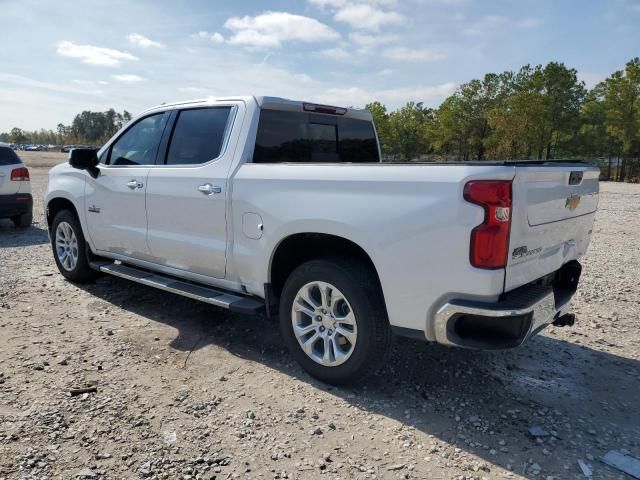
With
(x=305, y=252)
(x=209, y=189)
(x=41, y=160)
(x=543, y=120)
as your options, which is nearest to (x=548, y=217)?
(x=305, y=252)

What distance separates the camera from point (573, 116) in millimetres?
40438

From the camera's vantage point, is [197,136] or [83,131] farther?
[83,131]

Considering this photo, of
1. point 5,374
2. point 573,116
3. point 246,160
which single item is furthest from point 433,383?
point 573,116

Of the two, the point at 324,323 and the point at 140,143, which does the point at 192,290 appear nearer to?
the point at 324,323

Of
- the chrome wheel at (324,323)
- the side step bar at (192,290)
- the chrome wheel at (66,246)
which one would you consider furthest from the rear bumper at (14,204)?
the chrome wheel at (324,323)

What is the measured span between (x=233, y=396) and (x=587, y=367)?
2697mm

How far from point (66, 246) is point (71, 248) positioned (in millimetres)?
112

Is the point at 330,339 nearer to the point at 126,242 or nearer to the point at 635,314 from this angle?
the point at 126,242

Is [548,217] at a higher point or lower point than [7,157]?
lower

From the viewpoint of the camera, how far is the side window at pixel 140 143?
4.70 m

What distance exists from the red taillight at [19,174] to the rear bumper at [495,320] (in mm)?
9317

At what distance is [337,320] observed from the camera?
3381 millimetres

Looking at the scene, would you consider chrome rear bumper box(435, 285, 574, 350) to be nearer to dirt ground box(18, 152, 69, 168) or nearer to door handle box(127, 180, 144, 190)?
door handle box(127, 180, 144, 190)

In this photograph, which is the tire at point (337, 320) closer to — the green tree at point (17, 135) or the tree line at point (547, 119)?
the tree line at point (547, 119)
